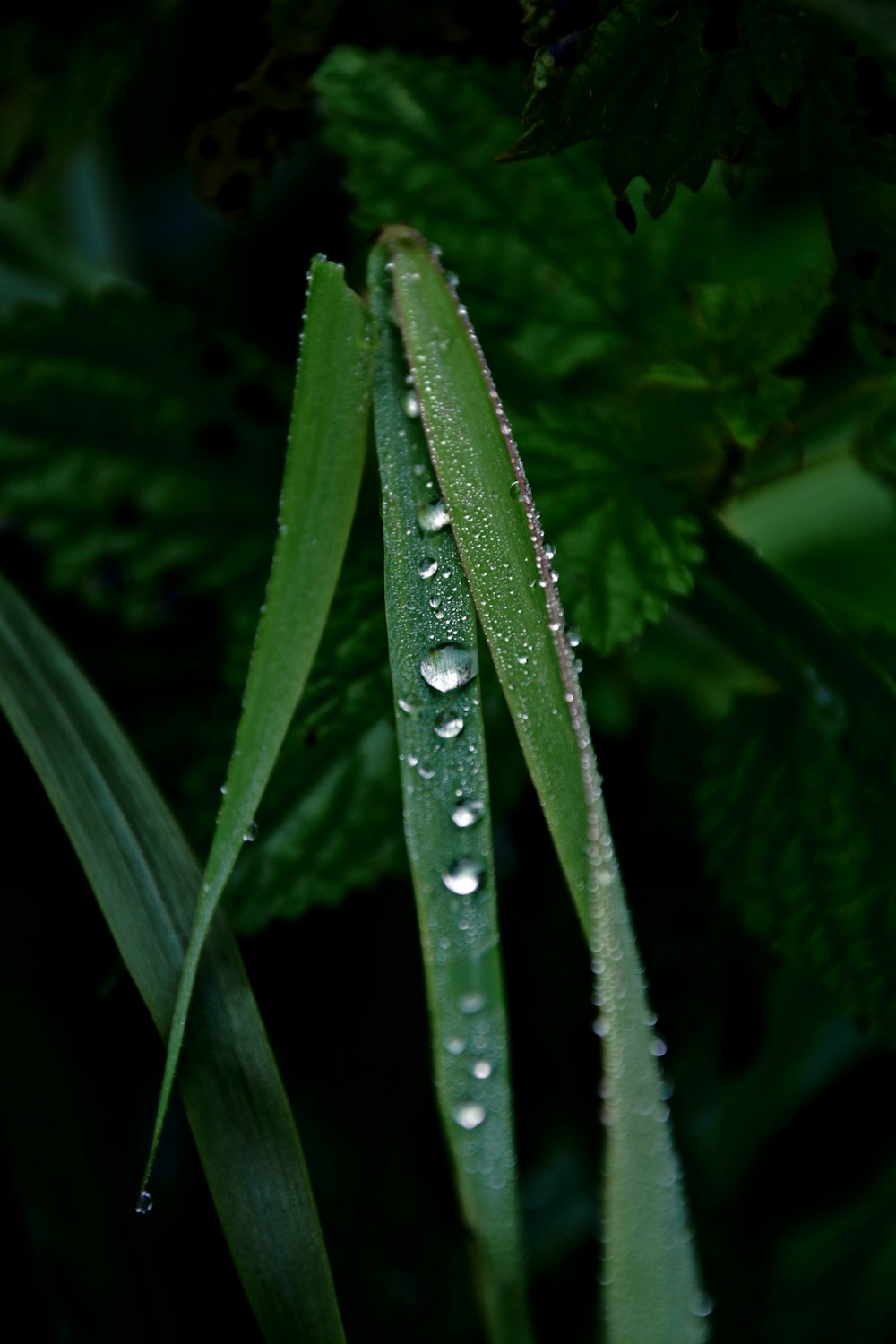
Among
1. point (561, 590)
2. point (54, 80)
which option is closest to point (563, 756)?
point (561, 590)

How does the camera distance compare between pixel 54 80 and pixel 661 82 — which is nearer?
pixel 661 82

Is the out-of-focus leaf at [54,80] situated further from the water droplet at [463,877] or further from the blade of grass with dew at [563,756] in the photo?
the water droplet at [463,877]

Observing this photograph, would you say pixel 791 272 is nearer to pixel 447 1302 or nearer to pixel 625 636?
pixel 625 636

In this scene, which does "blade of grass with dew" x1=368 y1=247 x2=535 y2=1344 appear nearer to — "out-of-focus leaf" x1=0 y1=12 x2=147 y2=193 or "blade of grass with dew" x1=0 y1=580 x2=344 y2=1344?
"blade of grass with dew" x1=0 y1=580 x2=344 y2=1344

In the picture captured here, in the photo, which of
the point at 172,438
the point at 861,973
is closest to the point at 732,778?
the point at 861,973

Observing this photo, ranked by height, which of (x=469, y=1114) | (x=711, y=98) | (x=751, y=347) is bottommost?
(x=469, y=1114)

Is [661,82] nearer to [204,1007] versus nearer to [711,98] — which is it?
[711,98]

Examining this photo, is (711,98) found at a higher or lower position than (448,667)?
higher
